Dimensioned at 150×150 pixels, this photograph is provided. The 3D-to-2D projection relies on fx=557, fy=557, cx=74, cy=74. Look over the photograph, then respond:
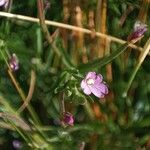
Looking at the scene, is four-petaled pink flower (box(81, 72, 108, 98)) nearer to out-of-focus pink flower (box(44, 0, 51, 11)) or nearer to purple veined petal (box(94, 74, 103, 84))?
purple veined petal (box(94, 74, 103, 84))

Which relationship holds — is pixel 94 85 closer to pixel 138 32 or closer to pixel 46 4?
pixel 138 32

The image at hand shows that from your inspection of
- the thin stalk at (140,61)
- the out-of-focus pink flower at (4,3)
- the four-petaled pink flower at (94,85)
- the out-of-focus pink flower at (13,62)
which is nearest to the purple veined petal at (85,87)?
the four-petaled pink flower at (94,85)

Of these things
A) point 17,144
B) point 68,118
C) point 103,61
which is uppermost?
point 103,61

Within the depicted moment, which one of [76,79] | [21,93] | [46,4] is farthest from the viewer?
[46,4]

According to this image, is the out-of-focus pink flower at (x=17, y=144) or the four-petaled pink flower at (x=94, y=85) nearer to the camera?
the four-petaled pink flower at (x=94, y=85)

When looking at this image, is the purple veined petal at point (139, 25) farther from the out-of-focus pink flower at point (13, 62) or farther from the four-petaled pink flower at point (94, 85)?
the out-of-focus pink flower at point (13, 62)

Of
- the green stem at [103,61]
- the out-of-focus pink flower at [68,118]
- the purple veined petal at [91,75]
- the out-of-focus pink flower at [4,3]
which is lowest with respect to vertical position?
the out-of-focus pink flower at [68,118]

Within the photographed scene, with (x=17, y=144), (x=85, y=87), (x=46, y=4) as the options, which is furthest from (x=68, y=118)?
(x=46, y=4)
